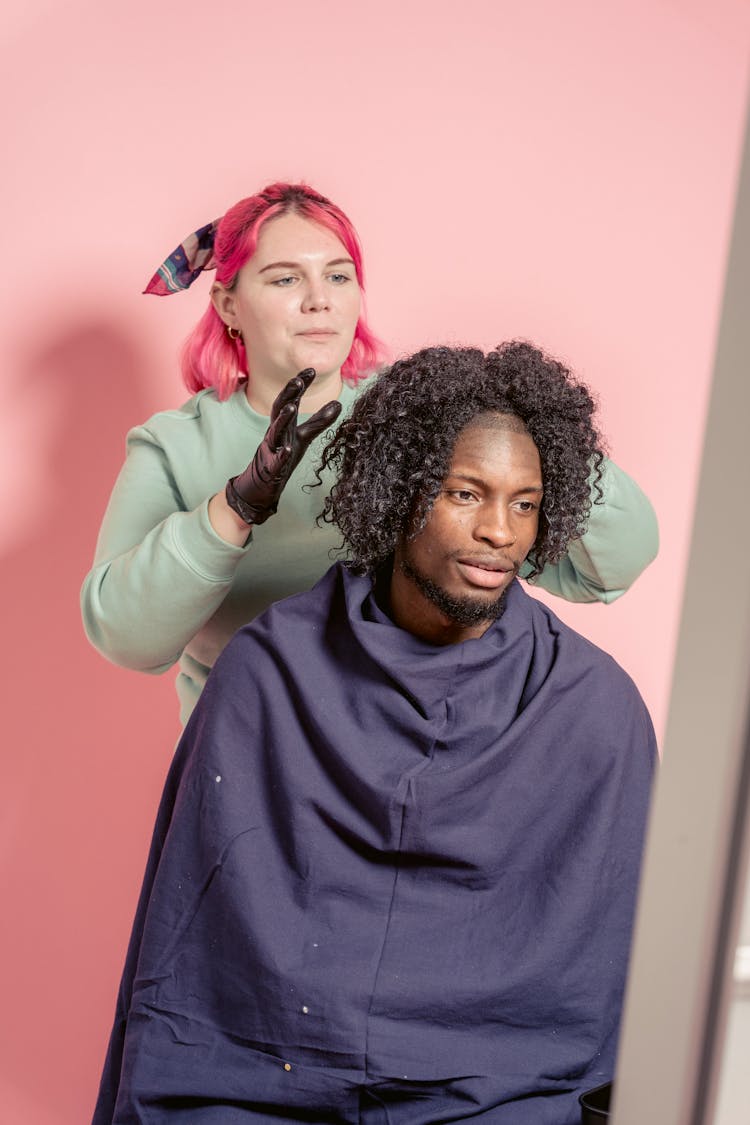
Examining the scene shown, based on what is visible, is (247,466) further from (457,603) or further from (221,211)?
(221,211)

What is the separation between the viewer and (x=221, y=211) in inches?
110

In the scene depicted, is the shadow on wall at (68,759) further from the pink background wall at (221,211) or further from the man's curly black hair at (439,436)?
the man's curly black hair at (439,436)

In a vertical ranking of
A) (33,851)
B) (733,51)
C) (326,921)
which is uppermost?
(733,51)

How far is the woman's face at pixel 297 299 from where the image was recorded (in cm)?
211

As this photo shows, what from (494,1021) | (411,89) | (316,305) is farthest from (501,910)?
(411,89)

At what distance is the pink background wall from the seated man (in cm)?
104

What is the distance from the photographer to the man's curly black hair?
177cm

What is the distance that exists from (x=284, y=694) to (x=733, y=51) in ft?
6.74

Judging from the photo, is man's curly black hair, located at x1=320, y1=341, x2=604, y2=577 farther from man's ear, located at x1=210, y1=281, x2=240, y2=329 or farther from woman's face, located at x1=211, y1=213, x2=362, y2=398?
man's ear, located at x1=210, y1=281, x2=240, y2=329

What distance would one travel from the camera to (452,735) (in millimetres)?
1705

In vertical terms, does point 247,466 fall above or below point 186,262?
below

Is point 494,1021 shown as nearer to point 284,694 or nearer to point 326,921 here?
point 326,921

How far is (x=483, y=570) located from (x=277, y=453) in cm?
32

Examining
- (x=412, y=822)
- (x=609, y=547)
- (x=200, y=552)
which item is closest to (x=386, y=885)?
(x=412, y=822)
